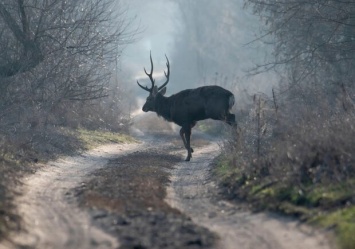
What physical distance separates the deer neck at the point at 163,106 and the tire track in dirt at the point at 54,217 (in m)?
6.89

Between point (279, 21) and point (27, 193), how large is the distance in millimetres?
17012

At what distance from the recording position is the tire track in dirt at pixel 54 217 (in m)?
9.99

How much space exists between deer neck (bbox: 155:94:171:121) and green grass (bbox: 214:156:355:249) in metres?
10.7

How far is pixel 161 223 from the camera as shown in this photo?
438 inches

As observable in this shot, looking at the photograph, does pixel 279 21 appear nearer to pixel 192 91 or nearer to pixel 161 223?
pixel 192 91

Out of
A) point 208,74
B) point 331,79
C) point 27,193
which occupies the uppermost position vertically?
point 208,74

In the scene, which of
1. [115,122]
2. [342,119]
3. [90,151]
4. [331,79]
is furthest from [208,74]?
[342,119]

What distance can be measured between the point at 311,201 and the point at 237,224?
135 cm

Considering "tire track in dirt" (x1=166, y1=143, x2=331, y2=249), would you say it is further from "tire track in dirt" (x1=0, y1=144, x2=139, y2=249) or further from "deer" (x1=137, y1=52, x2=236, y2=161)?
"deer" (x1=137, y1=52, x2=236, y2=161)

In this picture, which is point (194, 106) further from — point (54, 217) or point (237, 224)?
point (237, 224)

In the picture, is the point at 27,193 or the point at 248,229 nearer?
the point at 248,229

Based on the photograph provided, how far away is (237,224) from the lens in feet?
37.1

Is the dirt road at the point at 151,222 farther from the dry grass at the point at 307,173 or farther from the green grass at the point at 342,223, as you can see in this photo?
the dry grass at the point at 307,173

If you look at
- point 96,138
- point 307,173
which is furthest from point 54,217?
point 96,138
